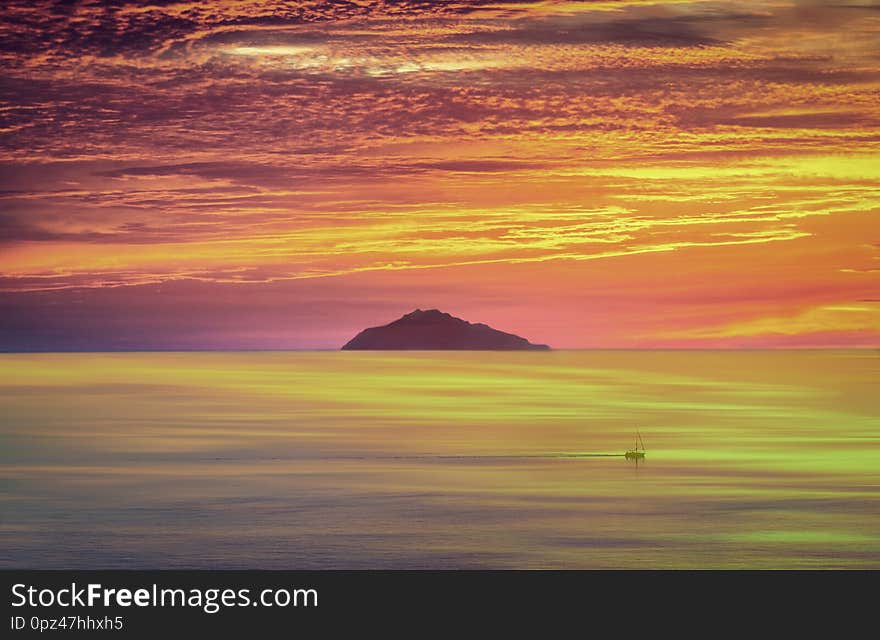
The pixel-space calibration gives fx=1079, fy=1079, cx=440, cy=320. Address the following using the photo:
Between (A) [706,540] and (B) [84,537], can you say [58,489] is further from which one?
(A) [706,540]

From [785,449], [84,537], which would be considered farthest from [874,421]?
[84,537]

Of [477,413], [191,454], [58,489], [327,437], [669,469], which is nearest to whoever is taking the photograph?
[58,489]

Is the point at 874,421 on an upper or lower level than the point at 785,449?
lower

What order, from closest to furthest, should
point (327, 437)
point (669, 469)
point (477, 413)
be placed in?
1. point (669, 469)
2. point (327, 437)
3. point (477, 413)
